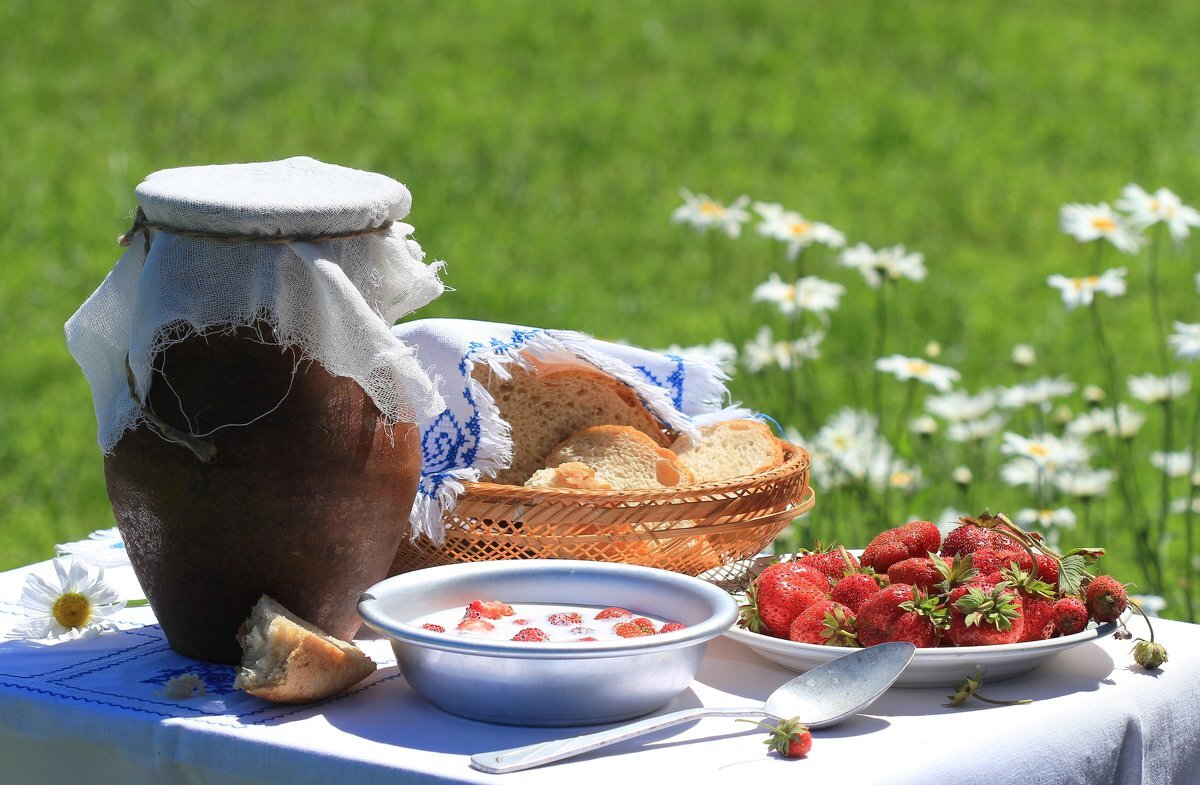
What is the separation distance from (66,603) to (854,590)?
35.1 inches

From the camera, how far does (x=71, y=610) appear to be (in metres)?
1.65

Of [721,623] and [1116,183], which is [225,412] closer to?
[721,623]

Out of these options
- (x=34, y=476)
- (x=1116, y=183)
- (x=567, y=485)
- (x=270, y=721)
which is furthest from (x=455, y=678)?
(x=1116, y=183)

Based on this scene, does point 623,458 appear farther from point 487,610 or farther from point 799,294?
point 799,294

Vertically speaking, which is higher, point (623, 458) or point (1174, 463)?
point (623, 458)

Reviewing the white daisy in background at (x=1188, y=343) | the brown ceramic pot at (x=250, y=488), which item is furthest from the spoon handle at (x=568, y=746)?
the white daisy in background at (x=1188, y=343)

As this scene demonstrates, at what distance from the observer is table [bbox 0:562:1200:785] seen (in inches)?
51.7

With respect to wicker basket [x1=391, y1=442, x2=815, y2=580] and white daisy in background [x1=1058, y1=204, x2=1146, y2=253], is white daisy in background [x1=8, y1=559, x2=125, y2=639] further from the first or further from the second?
white daisy in background [x1=1058, y1=204, x2=1146, y2=253]

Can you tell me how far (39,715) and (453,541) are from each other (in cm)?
52

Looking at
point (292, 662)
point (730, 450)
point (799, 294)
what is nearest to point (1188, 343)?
point (799, 294)

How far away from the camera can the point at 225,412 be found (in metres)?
1.46

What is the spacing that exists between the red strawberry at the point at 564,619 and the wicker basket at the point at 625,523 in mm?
171

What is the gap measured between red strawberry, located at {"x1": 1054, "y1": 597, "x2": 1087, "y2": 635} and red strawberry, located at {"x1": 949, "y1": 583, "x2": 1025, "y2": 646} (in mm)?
64

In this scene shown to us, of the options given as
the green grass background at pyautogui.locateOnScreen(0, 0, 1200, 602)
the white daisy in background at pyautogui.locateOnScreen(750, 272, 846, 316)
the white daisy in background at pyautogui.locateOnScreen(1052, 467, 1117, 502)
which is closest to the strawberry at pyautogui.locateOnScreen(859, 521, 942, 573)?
the white daisy in background at pyautogui.locateOnScreen(750, 272, 846, 316)
